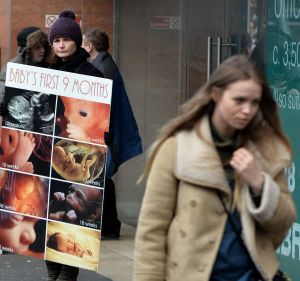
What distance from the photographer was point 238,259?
373cm

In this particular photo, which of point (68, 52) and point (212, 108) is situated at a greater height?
point (68, 52)

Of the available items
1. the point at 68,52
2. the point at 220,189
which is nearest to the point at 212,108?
the point at 220,189

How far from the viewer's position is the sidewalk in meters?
8.18

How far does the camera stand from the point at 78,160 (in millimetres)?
6828

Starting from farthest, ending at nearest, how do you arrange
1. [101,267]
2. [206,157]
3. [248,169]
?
[101,267] < [206,157] < [248,169]

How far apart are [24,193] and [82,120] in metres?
0.75

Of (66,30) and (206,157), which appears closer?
(206,157)

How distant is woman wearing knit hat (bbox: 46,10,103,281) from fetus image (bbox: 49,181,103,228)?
0.37 m

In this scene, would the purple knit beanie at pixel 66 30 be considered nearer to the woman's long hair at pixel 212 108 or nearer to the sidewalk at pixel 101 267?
the sidewalk at pixel 101 267

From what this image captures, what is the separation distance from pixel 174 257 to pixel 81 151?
3.09m

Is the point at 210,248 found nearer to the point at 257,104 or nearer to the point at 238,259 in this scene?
the point at 238,259

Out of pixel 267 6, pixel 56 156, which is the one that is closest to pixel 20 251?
pixel 56 156

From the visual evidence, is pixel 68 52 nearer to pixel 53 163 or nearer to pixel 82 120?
pixel 82 120

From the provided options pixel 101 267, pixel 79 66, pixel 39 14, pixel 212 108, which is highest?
pixel 39 14
